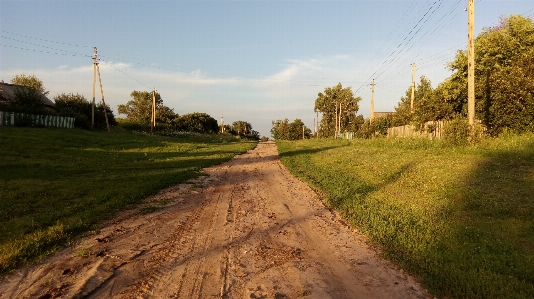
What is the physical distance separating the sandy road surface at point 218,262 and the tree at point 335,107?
71.7 m

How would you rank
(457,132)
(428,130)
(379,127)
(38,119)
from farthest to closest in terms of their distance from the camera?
(379,127) → (38,119) → (428,130) → (457,132)

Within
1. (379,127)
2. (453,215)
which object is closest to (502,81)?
(453,215)

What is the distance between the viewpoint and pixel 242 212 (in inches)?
339

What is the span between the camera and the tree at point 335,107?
7906 centimetres

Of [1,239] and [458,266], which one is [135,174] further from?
[458,266]

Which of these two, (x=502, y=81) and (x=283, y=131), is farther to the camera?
(x=283, y=131)

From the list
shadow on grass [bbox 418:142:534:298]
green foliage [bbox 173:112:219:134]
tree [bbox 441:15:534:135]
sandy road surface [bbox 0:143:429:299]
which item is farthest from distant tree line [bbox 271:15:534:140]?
green foliage [bbox 173:112:219:134]

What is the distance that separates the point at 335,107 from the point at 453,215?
75.1 metres

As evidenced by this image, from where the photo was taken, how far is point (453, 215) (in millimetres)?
8109

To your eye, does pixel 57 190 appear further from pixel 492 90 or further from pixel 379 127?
pixel 379 127

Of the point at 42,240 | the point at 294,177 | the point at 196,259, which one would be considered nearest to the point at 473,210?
the point at 196,259

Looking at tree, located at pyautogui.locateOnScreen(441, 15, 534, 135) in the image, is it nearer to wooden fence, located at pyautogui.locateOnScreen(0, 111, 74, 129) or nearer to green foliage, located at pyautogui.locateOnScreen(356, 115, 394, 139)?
green foliage, located at pyautogui.locateOnScreen(356, 115, 394, 139)

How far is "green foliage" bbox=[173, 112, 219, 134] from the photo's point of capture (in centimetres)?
8164

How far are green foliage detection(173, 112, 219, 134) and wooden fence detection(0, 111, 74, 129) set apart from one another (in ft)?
127
